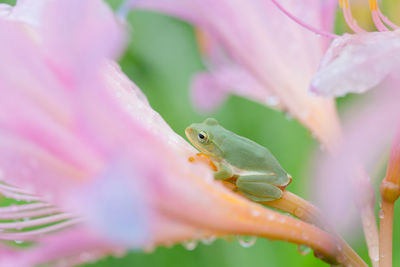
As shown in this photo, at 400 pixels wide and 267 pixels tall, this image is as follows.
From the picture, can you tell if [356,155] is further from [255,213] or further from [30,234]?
[30,234]

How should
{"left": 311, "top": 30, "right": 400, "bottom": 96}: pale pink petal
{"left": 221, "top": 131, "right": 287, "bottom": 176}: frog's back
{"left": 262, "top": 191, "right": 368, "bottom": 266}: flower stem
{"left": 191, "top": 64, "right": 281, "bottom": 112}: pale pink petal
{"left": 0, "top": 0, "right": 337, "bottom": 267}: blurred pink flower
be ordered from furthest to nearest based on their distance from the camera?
{"left": 191, "top": 64, "right": 281, "bottom": 112}: pale pink petal, {"left": 221, "top": 131, "right": 287, "bottom": 176}: frog's back, {"left": 262, "top": 191, "right": 368, "bottom": 266}: flower stem, {"left": 311, "top": 30, "right": 400, "bottom": 96}: pale pink petal, {"left": 0, "top": 0, "right": 337, "bottom": 267}: blurred pink flower

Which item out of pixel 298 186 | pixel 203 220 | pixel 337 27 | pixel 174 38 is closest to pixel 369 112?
pixel 203 220

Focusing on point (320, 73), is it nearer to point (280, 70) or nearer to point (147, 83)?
point (280, 70)

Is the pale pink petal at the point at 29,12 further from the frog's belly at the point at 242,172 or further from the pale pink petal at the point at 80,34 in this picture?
the frog's belly at the point at 242,172

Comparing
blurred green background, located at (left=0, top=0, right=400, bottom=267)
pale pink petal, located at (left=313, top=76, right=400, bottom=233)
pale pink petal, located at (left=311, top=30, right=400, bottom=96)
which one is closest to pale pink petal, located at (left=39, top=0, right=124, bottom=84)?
pale pink petal, located at (left=311, top=30, right=400, bottom=96)

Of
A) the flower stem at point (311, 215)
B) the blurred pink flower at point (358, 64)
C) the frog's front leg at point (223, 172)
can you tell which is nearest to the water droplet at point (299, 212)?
the flower stem at point (311, 215)

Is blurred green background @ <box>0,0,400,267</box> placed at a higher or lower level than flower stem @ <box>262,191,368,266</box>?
lower

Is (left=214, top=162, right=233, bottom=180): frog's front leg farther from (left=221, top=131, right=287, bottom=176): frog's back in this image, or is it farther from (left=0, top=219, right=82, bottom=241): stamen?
(left=0, top=219, right=82, bottom=241): stamen

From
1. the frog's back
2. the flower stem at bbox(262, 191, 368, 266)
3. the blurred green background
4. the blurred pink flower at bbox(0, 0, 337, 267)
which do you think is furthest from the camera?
the blurred green background
